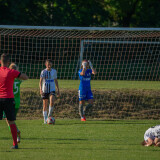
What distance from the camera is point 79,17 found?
39.7 metres

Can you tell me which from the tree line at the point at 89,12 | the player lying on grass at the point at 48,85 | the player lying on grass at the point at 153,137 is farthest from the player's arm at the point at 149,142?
the tree line at the point at 89,12

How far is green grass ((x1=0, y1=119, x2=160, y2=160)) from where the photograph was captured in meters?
7.55

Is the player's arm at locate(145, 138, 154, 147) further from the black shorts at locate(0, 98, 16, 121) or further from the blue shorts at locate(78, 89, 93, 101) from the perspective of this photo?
the blue shorts at locate(78, 89, 93, 101)

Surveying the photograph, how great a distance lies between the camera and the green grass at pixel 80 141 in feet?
24.8

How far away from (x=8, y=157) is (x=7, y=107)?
1.09 meters

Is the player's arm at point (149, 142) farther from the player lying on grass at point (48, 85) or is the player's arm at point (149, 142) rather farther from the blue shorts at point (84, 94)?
the blue shorts at point (84, 94)

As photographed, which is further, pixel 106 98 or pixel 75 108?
Answer: pixel 106 98

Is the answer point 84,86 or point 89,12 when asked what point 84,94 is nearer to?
point 84,86

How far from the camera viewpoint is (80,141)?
367 inches

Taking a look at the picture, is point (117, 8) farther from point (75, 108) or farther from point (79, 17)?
point (75, 108)

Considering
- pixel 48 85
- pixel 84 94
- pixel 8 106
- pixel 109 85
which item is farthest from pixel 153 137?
pixel 109 85

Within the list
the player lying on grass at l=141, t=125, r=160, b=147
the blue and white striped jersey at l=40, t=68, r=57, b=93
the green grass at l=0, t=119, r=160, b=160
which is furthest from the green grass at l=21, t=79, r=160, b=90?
the player lying on grass at l=141, t=125, r=160, b=147

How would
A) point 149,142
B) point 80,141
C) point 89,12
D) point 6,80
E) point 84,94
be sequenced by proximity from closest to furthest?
point 6,80
point 149,142
point 80,141
point 84,94
point 89,12

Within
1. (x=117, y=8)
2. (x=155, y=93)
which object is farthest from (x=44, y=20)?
(x=155, y=93)
